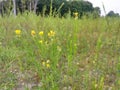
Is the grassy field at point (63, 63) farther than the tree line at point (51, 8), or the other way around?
the tree line at point (51, 8)

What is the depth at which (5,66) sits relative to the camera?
2672 mm

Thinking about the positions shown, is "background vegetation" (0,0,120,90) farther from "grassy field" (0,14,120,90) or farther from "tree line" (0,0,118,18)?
"tree line" (0,0,118,18)

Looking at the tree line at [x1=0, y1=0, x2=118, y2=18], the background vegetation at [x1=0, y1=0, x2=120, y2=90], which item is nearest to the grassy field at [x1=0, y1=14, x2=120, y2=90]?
the background vegetation at [x1=0, y1=0, x2=120, y2=90]

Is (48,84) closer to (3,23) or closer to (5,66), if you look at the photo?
(5,66)

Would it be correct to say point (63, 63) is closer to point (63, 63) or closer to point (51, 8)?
point (63, 63)

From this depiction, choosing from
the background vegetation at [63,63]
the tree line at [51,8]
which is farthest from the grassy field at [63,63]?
the tree line at [51,8]

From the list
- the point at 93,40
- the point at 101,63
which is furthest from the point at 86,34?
the point at 101,63

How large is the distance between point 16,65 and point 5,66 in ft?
0.37

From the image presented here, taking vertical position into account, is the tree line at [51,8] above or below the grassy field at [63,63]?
above

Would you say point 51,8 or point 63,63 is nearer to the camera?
point 63,63

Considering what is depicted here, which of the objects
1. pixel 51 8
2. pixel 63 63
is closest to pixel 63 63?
pixel 63 63

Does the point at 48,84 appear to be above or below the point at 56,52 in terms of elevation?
below

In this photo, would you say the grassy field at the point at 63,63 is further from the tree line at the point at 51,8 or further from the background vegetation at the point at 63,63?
the tree line at the point at 51,8

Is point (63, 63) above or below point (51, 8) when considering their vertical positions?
below
